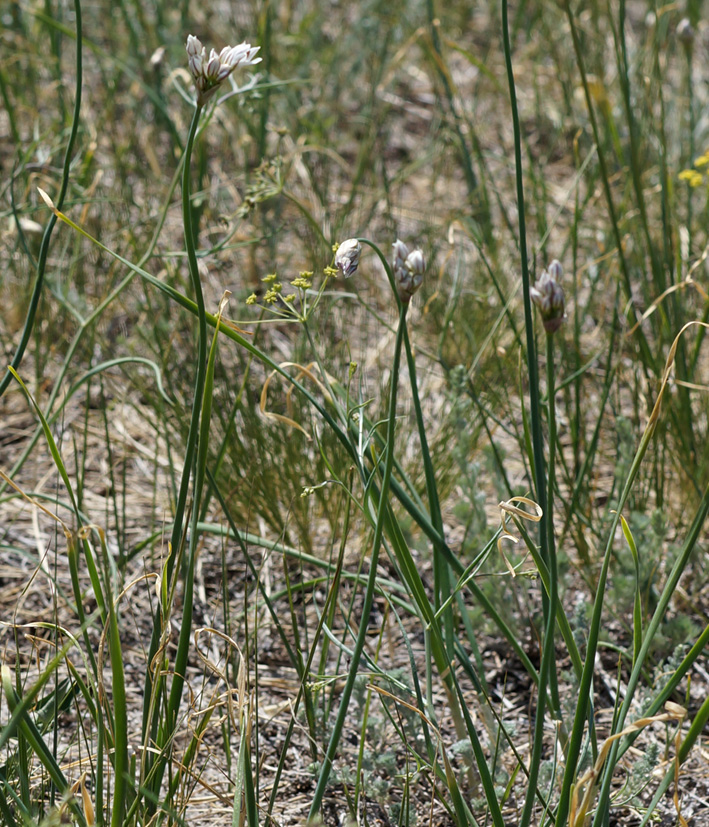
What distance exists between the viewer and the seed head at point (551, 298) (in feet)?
2.28

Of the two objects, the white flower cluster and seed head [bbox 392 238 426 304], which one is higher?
the white flower cluster

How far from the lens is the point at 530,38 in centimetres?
307

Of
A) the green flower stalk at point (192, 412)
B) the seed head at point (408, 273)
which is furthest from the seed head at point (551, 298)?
the green flower stalk at point (192, 412)

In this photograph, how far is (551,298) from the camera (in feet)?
2.30

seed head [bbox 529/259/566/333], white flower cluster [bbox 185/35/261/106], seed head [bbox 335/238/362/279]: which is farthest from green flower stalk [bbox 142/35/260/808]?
seed head [bbox 529/259/566/333]

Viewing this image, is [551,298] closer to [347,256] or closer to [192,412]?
[347,256]

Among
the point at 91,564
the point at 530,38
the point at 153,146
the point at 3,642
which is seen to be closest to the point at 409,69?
the point at 530,38

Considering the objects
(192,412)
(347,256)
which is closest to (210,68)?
(347,256)

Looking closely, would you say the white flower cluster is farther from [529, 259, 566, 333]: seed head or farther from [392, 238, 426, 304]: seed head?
[529, 259, 566, 333]: seed head

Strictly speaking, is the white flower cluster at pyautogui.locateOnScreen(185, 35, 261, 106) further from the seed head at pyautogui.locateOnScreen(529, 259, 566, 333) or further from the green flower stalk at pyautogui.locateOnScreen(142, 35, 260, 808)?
the seed head at pyautogui.locateOnScreen(529, 259, 566, 333)

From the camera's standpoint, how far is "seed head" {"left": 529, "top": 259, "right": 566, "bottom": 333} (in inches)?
27.4

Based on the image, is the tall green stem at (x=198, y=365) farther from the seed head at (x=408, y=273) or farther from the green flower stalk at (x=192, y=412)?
the seed head at (x=408, y=273)

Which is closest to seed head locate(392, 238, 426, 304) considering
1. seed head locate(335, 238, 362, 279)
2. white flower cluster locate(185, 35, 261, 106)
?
seed head locate(335, 238, 362, 279)

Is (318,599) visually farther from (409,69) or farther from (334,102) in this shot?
(409,69)
